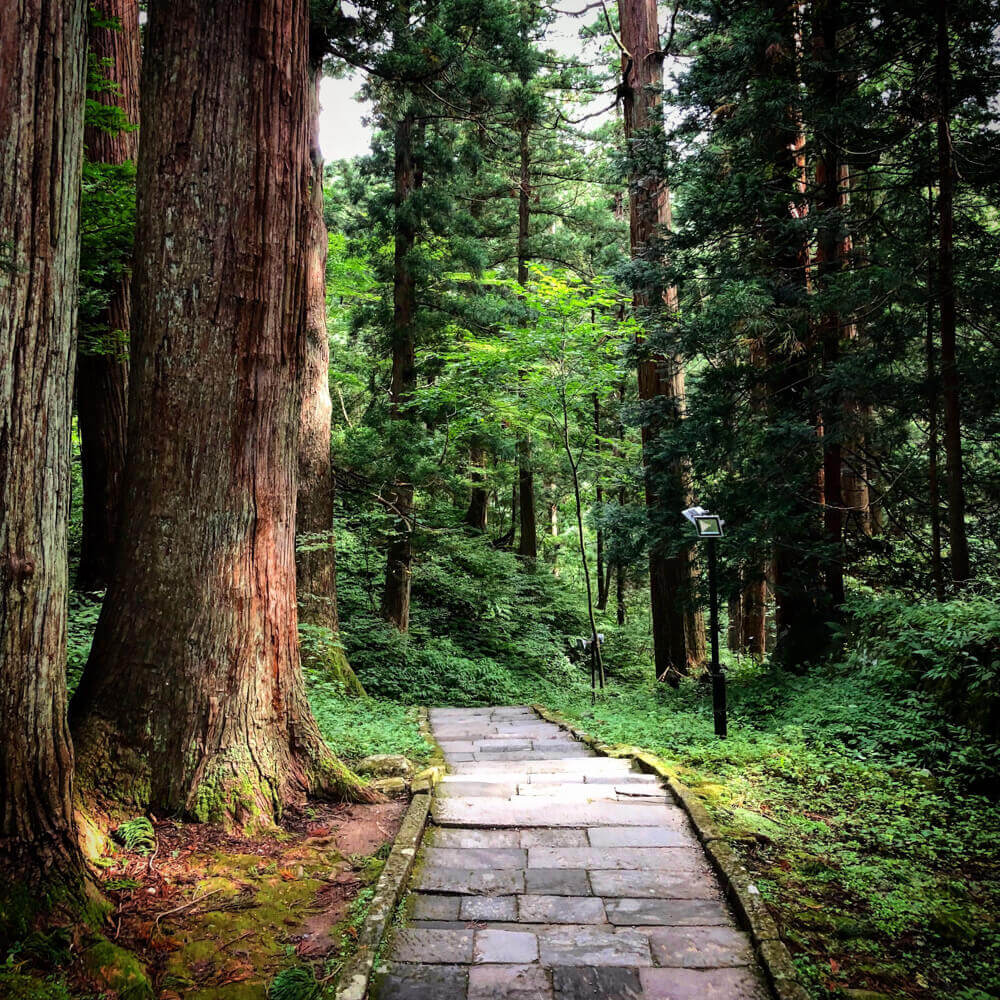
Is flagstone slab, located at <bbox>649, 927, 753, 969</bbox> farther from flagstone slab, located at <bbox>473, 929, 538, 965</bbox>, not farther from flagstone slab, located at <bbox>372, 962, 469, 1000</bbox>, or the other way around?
flagstone slab, located at <bbox>372, 962, 469, 1000</bbox>

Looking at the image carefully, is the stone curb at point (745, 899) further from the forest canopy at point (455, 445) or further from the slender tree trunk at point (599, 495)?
the slender tree trunk at point (599, 495)

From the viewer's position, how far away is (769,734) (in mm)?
5621

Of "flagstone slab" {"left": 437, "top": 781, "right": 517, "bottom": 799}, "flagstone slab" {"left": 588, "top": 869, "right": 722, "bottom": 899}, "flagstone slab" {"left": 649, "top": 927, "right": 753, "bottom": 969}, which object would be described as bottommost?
"flagstone slab" {"left": 437, "top": 781, "right": 517, "bottom": 799}

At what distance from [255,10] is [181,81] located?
2.01 feet

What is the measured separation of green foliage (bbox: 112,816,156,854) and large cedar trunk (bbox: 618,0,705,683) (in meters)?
6.52

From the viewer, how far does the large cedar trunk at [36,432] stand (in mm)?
2279

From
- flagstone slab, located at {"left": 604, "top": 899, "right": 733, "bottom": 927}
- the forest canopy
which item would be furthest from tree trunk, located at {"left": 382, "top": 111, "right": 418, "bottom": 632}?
flagstone slab, located at {"left": 604, "top": 899, "right": 733, "bottom": 927}

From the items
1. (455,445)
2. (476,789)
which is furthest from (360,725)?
(455,445)

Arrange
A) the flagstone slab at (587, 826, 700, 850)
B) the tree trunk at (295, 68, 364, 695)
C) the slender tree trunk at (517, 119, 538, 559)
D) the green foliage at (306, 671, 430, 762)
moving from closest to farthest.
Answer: the flagstone slab at (587, 826, 700, 850), the green foliage at (306, 671, 430, 762), the tree trunk at (295, 68, 364, 695), the slender tree trunk at (517, 119, 538, 559)

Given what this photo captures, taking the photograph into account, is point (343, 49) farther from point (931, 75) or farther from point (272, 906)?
point (272, 906)

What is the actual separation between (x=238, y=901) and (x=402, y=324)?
33.0 ft

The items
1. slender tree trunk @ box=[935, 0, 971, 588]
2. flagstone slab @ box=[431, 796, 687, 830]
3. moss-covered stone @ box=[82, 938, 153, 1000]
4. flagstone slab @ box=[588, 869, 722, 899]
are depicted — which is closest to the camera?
moss-covered stone @ box=[82, 938, 153, 1000]

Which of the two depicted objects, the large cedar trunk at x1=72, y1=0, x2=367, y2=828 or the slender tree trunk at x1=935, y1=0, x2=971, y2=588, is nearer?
the large cedar trunk at x1=72, y1=0, x2=367, y2=828

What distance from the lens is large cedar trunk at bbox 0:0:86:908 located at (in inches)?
89.7
